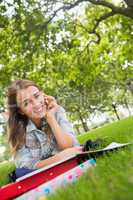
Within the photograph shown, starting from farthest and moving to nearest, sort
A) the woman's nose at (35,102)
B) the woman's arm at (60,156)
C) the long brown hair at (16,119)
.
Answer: the long brown hair at (16,119)
the woman's nose at (35,102)
the woman's arm at (60,156)

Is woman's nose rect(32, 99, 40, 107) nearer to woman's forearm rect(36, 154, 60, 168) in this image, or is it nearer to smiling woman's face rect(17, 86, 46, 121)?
smiling woman's face rect(17, 86, 46, 121)

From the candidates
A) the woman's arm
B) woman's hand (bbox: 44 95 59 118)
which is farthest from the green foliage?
the woman's arm

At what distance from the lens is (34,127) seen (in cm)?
587

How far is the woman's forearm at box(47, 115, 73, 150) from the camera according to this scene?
18.8 feet

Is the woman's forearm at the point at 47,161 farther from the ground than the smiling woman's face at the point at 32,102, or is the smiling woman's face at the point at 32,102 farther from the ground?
the smiling woman's face at the point at 32,102

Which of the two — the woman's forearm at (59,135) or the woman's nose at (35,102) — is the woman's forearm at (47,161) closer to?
the woman's forearm at (59,135)

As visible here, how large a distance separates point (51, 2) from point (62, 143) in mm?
13012

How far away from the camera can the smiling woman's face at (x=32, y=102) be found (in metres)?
5.69

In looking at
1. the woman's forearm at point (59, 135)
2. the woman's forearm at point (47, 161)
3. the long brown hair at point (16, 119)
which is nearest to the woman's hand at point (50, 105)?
the woman's forearm at point (59, 135)

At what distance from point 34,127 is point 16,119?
389 millimetres

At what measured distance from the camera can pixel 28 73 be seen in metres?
19.9

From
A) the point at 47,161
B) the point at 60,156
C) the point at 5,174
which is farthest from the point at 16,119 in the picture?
the point at 5,174

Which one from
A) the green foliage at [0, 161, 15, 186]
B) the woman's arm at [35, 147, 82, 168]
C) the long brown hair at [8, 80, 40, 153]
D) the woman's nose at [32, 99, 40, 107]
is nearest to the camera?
the woman's arm at [35, 147, 82, 168]

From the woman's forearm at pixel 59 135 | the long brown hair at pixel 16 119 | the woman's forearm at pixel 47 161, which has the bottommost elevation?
the woman's forearm at pixel 47 161
